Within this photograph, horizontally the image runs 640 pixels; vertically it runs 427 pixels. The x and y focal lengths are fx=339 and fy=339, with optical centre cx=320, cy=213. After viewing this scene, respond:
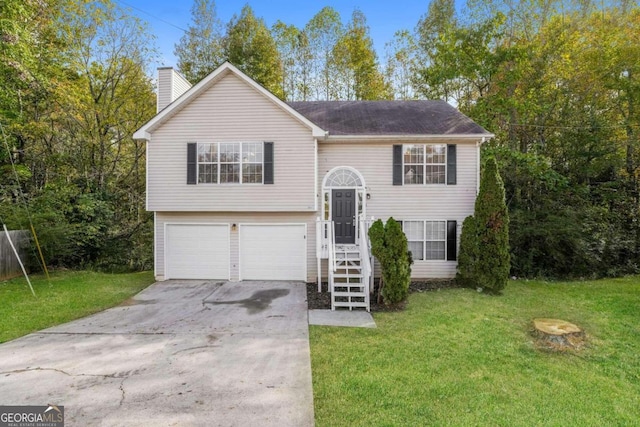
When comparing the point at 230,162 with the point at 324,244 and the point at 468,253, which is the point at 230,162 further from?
the point at 468,253

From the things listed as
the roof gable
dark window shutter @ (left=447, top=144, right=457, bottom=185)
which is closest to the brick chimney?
the roof gable

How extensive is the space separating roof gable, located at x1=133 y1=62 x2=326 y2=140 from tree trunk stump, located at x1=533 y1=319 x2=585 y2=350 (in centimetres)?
724

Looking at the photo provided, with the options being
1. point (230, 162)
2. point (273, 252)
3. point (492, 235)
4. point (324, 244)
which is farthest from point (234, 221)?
point (492, 235)

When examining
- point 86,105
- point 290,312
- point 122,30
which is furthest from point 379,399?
point 122,30

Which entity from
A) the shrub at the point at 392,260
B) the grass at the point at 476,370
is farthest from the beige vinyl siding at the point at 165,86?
the grass at the point at 476,370

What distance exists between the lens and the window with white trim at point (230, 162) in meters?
10.5

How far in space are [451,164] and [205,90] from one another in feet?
26.6

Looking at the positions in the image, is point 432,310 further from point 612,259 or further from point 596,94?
point 596,94

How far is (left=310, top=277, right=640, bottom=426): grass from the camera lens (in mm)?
3695

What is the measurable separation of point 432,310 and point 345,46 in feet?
55.4

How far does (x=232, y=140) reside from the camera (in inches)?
413

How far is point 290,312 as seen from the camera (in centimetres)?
773

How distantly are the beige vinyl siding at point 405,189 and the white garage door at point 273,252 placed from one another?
1.77 m

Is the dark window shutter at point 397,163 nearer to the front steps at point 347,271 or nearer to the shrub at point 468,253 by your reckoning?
the shrub at point 468,253
